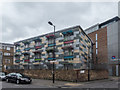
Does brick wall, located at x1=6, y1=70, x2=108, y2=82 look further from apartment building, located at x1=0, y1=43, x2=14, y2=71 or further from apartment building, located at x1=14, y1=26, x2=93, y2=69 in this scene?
apartment building, located at x1=0, y1=43, x2=14, y2=71

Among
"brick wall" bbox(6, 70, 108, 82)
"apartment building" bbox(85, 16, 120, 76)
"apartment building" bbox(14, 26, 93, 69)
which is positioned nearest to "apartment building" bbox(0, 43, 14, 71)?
"apartment building" bbox(14, 26, 93, 69)

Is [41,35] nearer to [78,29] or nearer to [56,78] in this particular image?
[78,29]

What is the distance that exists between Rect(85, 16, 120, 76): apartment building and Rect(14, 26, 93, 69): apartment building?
398 inches

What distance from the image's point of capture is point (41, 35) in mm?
34812

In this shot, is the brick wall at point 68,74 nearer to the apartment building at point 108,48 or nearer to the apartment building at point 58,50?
the apartment building at point 58,50

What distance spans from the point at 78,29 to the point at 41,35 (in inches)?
451

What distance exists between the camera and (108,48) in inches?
1582

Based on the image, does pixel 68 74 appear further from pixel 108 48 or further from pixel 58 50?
pixel 108 48

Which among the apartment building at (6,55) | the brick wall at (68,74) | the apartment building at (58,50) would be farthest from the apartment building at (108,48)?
the apartment building at (6,55)

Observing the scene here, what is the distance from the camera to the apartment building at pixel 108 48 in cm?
3738

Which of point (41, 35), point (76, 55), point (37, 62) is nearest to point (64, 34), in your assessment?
point (76, 55)

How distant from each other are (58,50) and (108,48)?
723 inches

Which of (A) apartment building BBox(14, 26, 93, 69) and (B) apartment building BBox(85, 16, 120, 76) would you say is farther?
(B) apartment building BBox(85, 16, 120, 76)

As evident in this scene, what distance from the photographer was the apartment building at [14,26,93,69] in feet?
90.0
